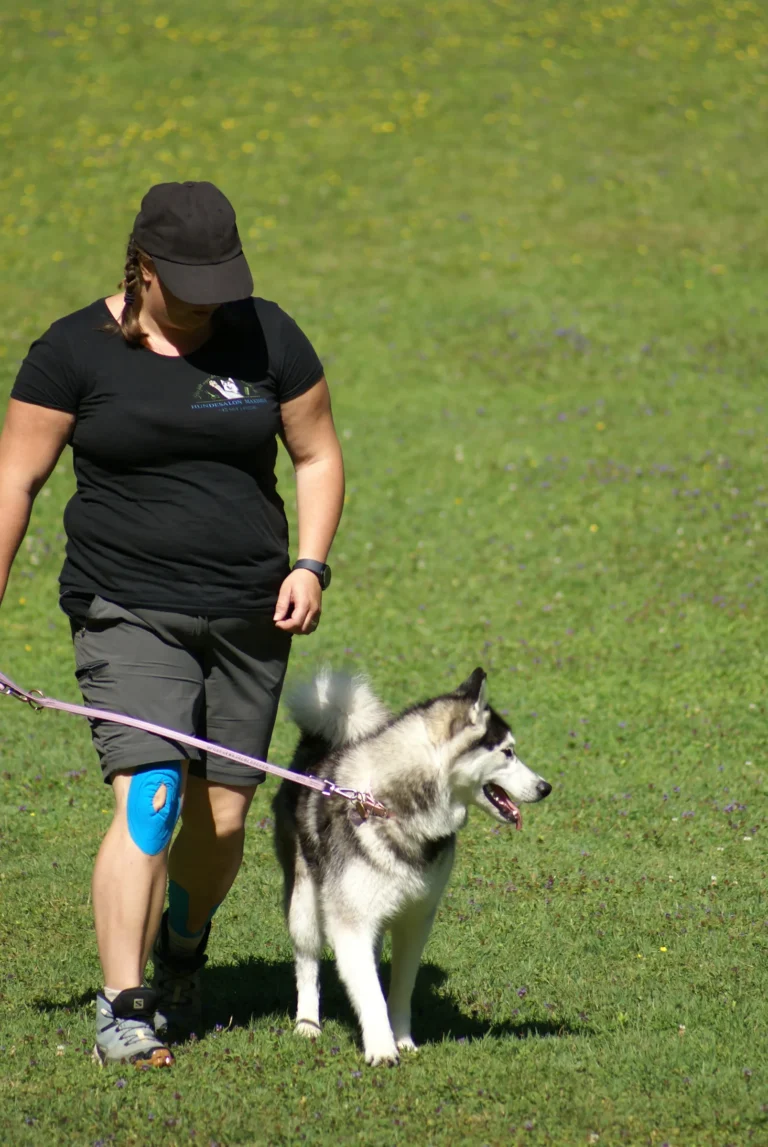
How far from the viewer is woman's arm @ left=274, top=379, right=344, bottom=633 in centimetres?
418

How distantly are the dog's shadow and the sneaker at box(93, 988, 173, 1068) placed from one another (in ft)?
1.80

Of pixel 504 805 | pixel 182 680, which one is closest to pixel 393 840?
pixel 504 805

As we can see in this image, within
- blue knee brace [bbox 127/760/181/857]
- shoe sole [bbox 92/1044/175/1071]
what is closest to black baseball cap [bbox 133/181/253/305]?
blue knee brace [bbox 127/760/181/857]

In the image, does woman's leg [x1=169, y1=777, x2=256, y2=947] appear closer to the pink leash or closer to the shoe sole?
the pink leash

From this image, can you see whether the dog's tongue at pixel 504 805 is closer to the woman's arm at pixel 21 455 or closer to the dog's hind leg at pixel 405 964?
the dog's hind leg at pixel 405 964

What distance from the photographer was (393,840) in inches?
173

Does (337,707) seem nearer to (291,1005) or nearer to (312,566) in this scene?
(312,566)

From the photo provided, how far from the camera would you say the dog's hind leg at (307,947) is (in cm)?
467

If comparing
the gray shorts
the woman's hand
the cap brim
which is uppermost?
the cap brim

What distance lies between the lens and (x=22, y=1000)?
186 inches

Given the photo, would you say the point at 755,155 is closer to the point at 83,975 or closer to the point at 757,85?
the point at 757,85

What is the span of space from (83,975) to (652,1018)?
2158mm

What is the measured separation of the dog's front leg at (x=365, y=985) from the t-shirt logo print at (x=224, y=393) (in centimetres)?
179

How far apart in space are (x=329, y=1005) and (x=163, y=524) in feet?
6.97
